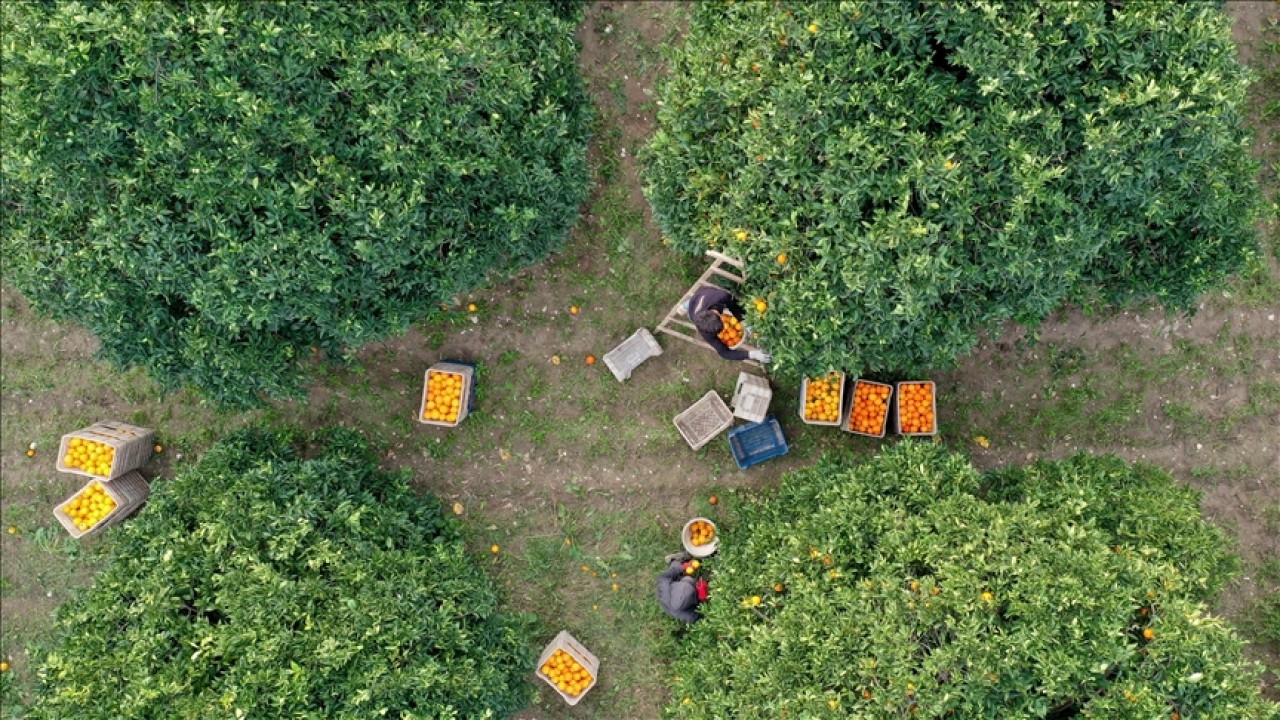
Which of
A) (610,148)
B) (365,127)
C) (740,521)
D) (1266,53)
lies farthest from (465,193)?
(1266,53)

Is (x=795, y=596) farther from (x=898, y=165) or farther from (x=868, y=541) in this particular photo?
(x=898, y=165)

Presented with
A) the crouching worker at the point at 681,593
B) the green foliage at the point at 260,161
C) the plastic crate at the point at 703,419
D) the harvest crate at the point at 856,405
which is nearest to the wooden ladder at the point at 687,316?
the plastic crate at the point at 703,419

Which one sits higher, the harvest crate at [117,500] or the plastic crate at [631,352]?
the plastic crate at [631,352]

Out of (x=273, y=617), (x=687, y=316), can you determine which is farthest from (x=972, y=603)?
(x=273, y=617)

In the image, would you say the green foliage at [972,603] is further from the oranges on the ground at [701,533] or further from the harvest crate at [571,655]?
the harvest crate at [571,655]

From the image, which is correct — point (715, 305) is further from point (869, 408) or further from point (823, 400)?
point (869, 408)

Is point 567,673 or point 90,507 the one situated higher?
point 90,507

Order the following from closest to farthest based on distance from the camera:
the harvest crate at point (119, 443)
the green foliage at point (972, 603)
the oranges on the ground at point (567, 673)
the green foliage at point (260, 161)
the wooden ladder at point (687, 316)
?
the green foliage at point (972, 603) < the green foliage at point (260, 161) < the wooden ladder at point (687, 316) < the harvest crate at point (119, 443) < the oranges on the ground at point (567, 673)
